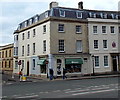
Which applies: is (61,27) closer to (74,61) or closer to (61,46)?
(61,46)

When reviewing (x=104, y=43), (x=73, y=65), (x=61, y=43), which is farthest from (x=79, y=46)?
(x=104, y=43)

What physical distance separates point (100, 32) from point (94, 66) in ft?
21.0

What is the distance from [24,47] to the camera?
42000 millimetres

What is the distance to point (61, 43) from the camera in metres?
33.0

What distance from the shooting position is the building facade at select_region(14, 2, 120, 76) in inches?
1268

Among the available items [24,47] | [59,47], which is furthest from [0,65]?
[59,47]

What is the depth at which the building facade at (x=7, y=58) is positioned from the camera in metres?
54.1

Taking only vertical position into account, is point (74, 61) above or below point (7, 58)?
below

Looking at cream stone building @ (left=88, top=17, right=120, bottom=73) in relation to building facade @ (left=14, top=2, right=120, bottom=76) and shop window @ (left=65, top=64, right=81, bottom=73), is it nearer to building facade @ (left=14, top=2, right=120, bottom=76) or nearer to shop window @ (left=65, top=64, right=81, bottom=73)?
building facade @ (left=14, top=2, right=120, bottom=76)

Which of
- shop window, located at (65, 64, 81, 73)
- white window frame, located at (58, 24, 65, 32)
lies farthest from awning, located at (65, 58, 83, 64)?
white window frame, located at (58, 24, 65, 32)

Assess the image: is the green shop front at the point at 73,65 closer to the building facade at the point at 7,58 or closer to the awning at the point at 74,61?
the awning at the point at 74,61

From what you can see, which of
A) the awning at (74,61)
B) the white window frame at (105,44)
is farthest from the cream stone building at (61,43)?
the white window frame at (105,44)

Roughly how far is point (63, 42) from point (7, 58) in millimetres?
28927

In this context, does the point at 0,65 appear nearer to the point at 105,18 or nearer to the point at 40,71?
the point at 40,71
